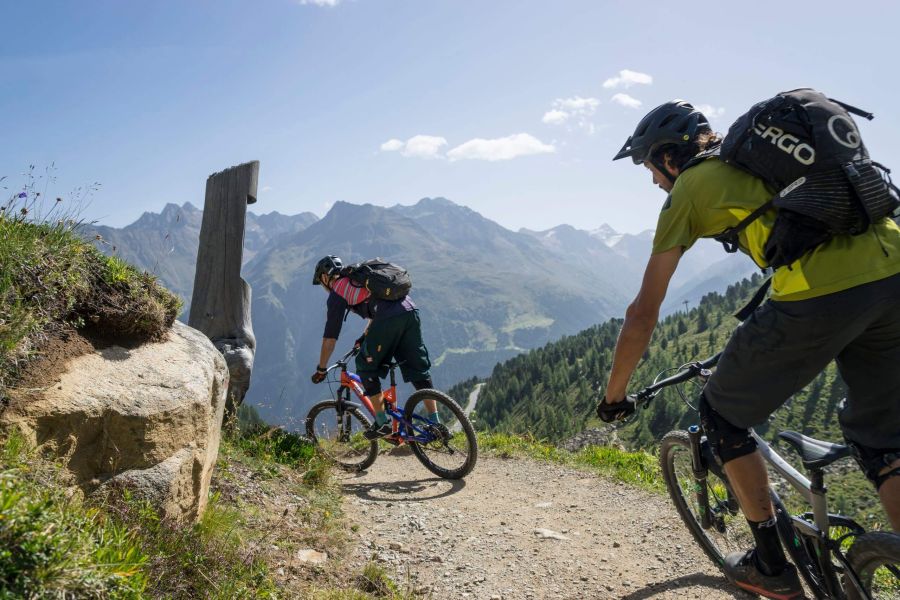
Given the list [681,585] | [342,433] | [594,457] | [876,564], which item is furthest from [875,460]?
[342,433]

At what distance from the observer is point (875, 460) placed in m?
3.22

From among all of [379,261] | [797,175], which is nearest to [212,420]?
[379,261]

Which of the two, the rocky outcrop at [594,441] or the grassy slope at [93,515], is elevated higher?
the grassy slope at [93,515]

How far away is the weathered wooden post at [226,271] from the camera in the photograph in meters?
8.76

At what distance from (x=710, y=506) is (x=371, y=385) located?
494 centimetres

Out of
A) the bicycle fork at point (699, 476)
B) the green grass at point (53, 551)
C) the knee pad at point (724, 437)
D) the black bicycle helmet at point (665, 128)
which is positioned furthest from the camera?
the bicycle fork at point (699, 476)

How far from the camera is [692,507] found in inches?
197

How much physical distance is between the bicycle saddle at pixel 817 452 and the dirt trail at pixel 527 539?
157 cm

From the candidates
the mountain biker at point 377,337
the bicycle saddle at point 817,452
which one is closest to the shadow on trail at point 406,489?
the mountain biker at point 377,337

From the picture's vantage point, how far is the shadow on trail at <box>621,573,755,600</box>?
461 cm

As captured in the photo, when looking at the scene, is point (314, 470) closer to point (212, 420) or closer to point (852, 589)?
point (212, 420)

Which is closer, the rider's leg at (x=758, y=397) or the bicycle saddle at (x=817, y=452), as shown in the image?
the rider's leg at (x=758, y=397)

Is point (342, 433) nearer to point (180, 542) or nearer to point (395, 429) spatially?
point (395, 429)

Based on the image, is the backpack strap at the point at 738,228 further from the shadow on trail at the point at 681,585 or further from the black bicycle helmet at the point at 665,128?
the shadow on trail at the point at 681,585
